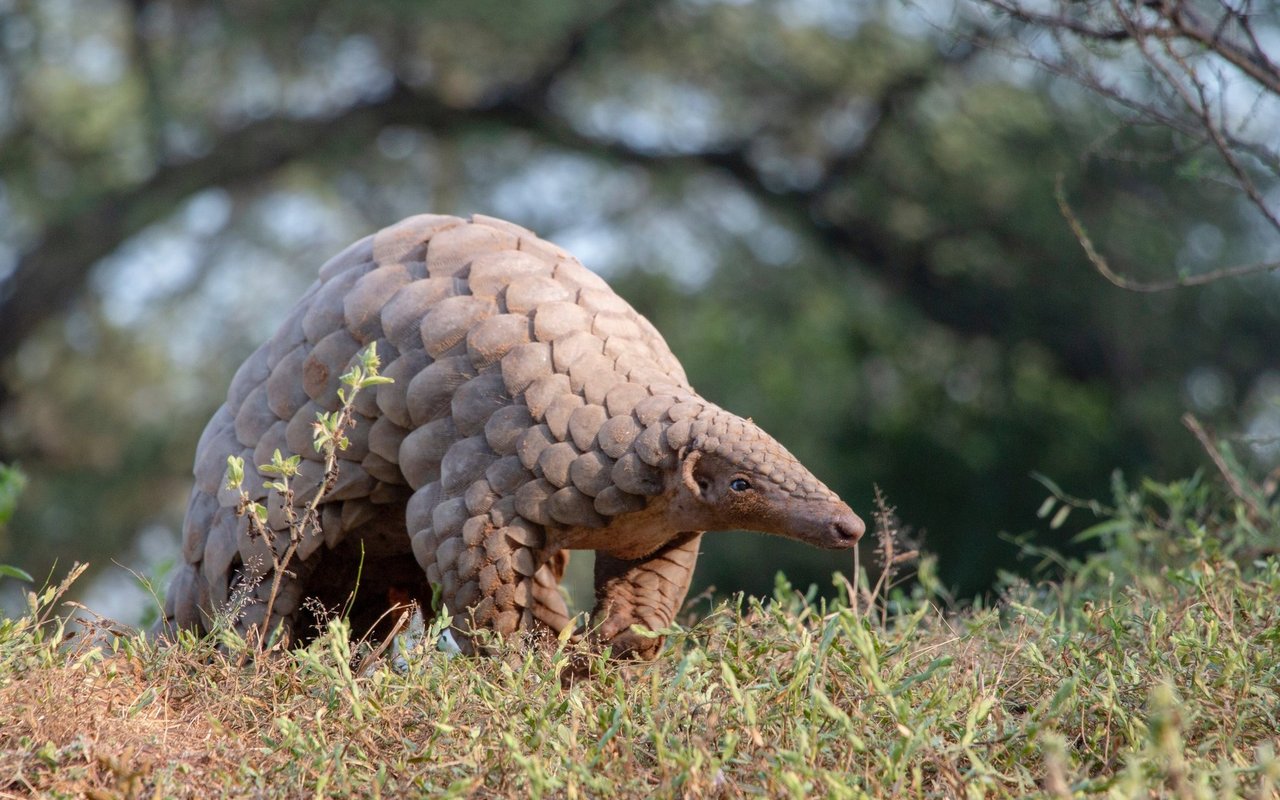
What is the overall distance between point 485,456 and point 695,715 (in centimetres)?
84

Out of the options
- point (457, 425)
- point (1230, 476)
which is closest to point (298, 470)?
point (457, 425)

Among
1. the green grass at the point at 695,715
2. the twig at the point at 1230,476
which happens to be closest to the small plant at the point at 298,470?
the green grass at the point at 695,715

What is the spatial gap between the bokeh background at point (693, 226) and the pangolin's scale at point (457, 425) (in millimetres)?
4894

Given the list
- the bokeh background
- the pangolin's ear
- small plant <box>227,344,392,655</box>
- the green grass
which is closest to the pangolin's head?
the pangolin's ear

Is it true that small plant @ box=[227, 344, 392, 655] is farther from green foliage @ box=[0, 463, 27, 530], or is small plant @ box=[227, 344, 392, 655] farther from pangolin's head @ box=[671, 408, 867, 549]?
green foliage @ box=[0, 463, 27, 530]

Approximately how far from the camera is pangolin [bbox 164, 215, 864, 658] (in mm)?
3150

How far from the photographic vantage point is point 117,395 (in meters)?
11.7

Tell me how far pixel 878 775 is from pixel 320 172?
9.35m

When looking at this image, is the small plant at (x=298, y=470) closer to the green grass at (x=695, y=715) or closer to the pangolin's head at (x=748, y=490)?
the green grass at (x=695, y=715)

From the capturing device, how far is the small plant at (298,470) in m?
3.02

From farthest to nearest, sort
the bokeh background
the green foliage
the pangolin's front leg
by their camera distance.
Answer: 1. the bokeh background
2. the green foliage
3. the pangolin's front leg

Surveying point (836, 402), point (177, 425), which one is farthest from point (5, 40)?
point (836, 402)

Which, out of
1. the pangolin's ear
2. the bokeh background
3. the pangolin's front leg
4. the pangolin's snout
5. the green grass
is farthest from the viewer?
the bokeh background

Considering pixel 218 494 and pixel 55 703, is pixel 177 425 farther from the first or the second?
pixel 55 703
